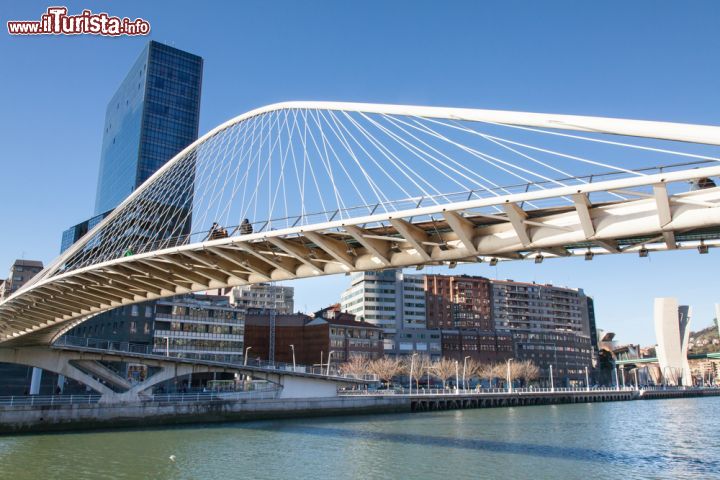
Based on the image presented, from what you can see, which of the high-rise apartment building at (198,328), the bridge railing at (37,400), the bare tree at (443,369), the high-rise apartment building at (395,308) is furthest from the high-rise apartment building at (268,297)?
the bridge railing at (37,400)

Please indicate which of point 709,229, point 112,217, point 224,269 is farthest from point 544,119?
point 112,217

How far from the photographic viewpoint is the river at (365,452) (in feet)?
89.0

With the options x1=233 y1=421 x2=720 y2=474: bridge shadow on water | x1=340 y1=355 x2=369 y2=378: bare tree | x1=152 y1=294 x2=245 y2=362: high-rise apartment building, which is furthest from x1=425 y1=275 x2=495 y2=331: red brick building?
x1=233 y1=421 x2=720 y2=474: bridge shadow on water

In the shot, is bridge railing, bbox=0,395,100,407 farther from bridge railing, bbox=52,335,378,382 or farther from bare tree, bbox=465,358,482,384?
bare tree, bbox=465,358,482,384

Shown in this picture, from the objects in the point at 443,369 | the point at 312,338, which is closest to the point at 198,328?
the point at 312,338

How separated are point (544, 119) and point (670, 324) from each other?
522ft

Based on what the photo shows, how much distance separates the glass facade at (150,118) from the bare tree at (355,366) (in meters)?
65.7

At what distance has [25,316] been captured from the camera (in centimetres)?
4250

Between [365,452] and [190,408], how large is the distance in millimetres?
22196

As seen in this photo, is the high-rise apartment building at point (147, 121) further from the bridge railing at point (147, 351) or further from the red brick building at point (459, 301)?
the red brick building at point (459, 301)

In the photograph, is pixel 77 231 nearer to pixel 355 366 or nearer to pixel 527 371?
pixel 355 366

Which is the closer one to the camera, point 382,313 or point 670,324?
point 382,313

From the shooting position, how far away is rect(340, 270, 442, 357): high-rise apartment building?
393ft

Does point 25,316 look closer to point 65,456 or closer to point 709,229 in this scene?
point 65,456
